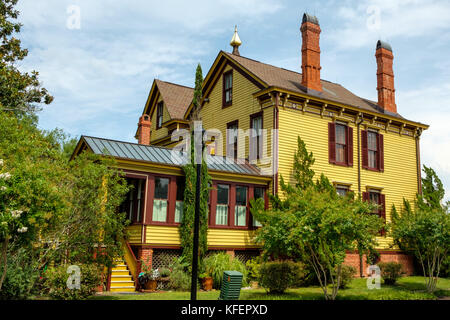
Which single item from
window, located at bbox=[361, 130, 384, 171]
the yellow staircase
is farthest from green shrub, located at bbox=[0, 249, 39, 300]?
window, located at bbox=[361, 130, 384, 171]

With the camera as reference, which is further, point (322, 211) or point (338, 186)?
point (338, 186)

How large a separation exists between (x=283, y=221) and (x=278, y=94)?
29.6 feet

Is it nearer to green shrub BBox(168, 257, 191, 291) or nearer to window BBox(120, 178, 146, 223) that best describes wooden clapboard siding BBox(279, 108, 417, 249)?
window BBox(120, 178, 146, 223)

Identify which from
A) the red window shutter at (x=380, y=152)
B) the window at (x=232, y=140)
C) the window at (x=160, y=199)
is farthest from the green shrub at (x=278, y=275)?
the red window shutter at (x=380, y=152)

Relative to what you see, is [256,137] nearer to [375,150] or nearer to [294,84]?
[294,84]

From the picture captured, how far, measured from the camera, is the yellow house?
19219 millimetres

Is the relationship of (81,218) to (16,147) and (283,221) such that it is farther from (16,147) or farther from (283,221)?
(283,221)

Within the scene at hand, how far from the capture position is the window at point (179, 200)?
64.8ft

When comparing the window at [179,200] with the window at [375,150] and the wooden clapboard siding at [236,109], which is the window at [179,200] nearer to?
the wooden clapboard siding at [236,109]
